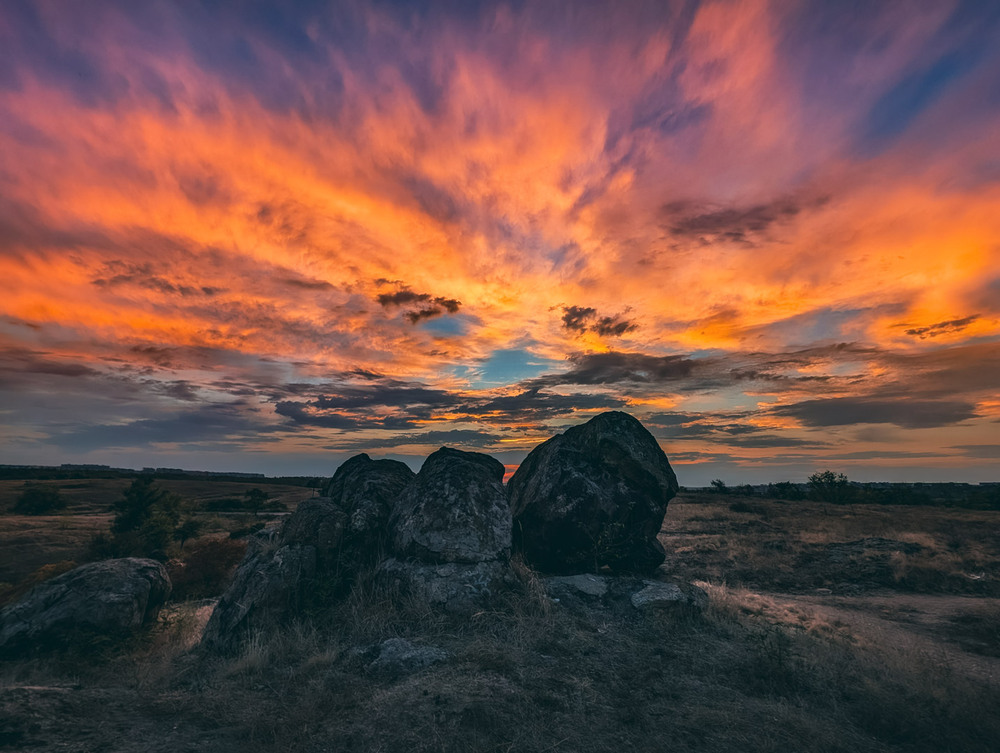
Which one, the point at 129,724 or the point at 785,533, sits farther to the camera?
the point at 785,533

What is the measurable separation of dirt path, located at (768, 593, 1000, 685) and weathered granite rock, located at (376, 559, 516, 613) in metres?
Result: 7.51

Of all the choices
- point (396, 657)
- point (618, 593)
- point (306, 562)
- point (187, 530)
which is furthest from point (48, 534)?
point (618, 593)

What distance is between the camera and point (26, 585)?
13.1 metres

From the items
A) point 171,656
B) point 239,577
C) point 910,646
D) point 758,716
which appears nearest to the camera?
point 758,716

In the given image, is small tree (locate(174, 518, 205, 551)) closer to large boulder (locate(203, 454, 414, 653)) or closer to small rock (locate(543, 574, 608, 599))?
large boulder (locate(203, 454, 414, 653))

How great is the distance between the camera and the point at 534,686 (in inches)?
255

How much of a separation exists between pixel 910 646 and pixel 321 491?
1405 cm

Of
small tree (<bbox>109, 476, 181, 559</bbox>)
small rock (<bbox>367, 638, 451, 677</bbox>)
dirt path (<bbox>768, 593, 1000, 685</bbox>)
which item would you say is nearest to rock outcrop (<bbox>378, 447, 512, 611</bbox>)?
small rock (<bbox>367, 638, 451, 677</bbox>)

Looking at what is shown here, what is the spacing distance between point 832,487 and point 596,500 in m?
47.1

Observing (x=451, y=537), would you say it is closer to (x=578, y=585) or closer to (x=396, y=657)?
(x=396, y=657)

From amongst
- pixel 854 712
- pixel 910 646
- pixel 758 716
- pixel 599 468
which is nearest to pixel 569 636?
pixel 758 716

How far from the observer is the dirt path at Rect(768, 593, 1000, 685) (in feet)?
30.6

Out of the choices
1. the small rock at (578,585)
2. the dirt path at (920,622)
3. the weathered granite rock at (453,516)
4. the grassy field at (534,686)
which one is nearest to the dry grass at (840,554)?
the dirt path at (920,622)

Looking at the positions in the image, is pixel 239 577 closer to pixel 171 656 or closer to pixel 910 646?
pixel 171 656
